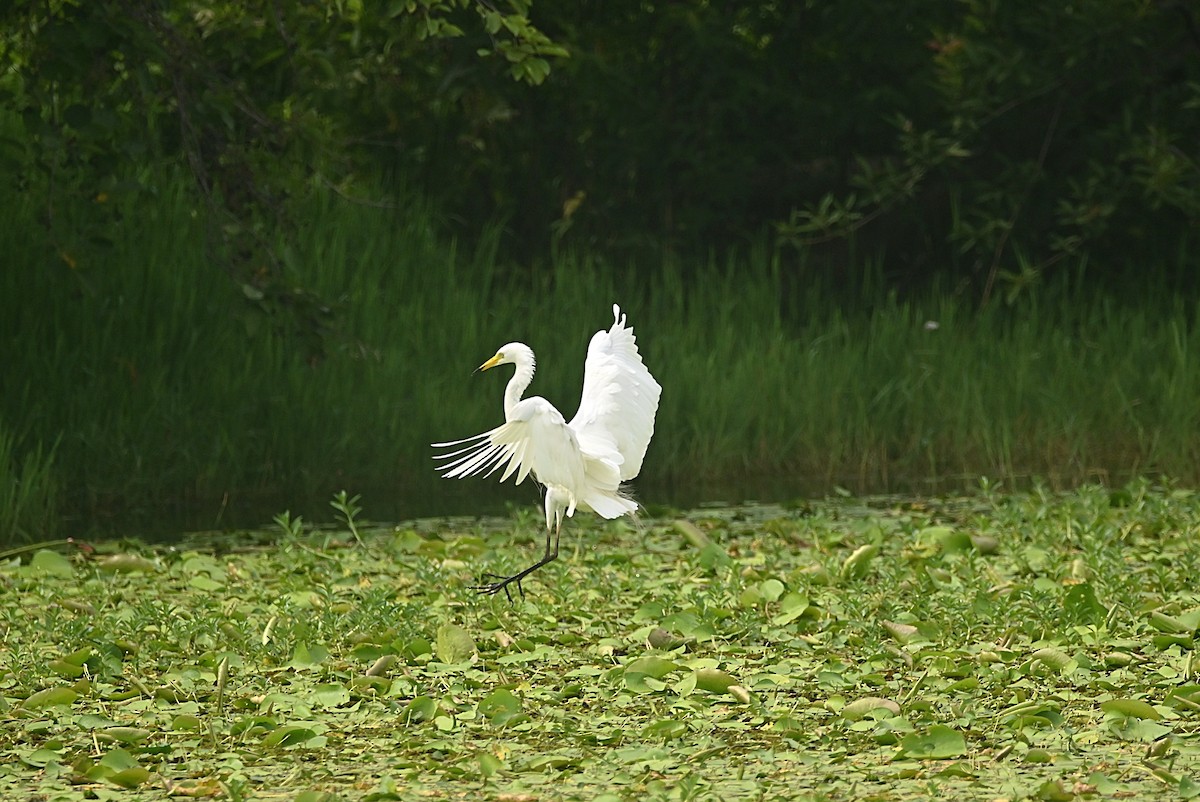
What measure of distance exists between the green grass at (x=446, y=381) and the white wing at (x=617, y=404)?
4.89 ft

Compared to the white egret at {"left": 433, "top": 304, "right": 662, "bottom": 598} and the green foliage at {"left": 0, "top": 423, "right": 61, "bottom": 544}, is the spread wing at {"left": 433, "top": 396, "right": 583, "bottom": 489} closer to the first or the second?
the white egret at {"left": 433, "top": 304, "right": 662, "bottom": 598}

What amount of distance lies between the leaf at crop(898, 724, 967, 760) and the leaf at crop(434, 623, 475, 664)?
1.45 metres

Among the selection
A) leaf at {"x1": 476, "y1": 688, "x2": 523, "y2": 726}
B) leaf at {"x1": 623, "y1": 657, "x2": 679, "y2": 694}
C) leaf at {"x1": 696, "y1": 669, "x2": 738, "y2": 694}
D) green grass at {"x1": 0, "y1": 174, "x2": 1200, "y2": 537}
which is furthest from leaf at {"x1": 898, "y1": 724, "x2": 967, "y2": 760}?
green grass at {"x1": 0, "y1": 174, "x2": 1200, "y2": 537}

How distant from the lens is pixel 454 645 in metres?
4.58

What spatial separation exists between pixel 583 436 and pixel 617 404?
0.18 meters

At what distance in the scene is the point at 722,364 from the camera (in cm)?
901

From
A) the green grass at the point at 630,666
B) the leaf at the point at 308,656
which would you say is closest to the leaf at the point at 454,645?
the green grass at the point at 630,666

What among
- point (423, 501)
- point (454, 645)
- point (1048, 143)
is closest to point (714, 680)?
point (454, 645)

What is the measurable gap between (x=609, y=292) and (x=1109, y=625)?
216 inches

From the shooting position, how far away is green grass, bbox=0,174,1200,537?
24.9 ft

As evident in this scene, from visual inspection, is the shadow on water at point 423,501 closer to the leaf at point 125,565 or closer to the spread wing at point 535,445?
the leaf at point 125,565

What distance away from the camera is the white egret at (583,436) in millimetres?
4867

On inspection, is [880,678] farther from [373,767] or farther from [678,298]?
[678,298]

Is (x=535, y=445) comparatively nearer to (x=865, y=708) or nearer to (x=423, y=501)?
(x=865, y=708)
